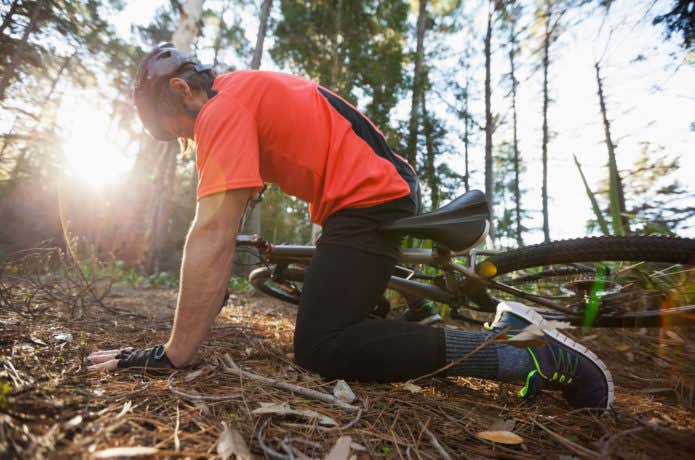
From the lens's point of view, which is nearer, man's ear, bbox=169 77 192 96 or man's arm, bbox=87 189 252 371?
man's arm, bbox=87 189 252 371

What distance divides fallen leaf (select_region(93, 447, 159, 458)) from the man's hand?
1.93 feet

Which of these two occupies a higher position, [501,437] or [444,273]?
[444,273]

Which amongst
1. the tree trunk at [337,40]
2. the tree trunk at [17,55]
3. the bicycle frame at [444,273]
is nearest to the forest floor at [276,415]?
the bicycle frame at [444,273]

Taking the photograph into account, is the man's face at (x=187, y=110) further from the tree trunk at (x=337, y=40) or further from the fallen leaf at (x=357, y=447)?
the tree trunk at (x=337, y=40)

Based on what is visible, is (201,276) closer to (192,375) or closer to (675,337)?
(192,375)

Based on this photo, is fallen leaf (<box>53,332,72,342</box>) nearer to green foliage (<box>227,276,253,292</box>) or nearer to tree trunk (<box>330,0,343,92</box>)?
green foliage (<box>227,276,253,292</box>)

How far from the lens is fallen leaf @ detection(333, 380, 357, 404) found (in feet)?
3.40

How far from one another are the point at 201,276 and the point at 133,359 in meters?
0.37

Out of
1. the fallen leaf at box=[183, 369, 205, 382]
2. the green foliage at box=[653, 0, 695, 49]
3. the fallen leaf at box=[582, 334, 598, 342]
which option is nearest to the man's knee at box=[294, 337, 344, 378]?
the fallen leaf at box=[183, 369, 205, 382]

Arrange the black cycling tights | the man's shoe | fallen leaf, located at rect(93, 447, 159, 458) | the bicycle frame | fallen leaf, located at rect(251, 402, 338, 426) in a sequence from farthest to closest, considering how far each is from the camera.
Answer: the man's shoe → the bicycle frame → the black cycling tights → fallen leaf, located at rect(251, 402, 338, 426) → fallen leaf, located at rect(93, 447, 159, 458)

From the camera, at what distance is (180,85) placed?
142 cm

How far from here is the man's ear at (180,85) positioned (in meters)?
1.41

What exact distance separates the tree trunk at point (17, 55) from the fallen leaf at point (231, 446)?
14.5 feet

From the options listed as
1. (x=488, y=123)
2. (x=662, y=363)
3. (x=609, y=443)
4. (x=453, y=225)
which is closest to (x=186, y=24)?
(x=453, y=225)
